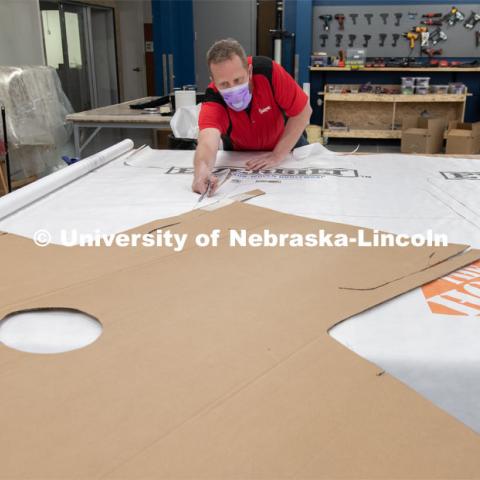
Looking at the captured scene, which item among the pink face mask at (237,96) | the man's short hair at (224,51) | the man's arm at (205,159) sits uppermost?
the man's short hair at (224,51)

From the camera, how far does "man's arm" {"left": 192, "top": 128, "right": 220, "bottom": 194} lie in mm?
1531

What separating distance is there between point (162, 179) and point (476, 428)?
51.4 inches

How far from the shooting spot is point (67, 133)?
14.7 ft

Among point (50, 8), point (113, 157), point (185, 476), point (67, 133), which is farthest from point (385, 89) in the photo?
point (185, 476)

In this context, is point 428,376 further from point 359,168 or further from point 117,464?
point 359,168

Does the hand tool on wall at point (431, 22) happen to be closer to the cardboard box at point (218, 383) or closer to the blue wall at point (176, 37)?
the blue wall at point (176, 37)

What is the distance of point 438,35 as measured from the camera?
5730 mm

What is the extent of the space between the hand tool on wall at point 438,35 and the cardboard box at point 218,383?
561 cm

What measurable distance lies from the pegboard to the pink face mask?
14.6ft

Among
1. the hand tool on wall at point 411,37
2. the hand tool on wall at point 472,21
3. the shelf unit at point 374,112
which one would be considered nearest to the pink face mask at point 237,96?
the shelf unit at point 374,112

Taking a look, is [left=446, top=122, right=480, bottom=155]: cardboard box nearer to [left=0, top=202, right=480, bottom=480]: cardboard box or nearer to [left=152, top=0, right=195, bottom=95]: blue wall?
[left=152, top=0, right=195, bottom=95]: blue wall

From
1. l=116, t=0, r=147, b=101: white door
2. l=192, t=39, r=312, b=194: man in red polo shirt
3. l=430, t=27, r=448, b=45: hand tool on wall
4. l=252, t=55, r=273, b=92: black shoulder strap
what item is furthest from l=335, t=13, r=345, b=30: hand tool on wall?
l=252, t=55, r=273, b=92: black shoulder strap

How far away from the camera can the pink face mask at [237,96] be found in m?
1.83

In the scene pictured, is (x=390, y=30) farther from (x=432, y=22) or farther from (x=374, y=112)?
(x=374, y=112)
